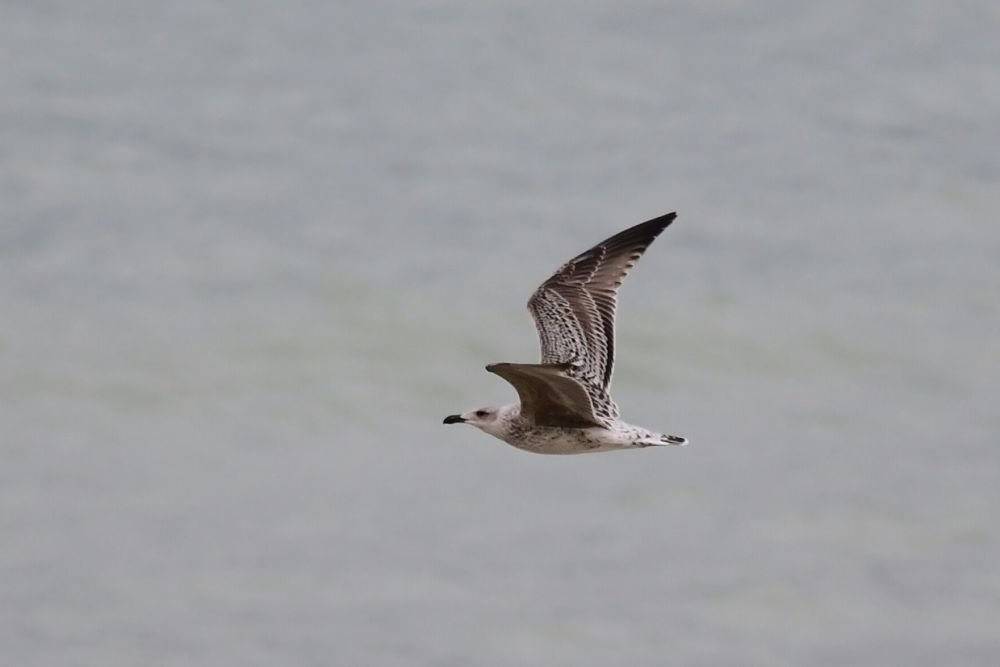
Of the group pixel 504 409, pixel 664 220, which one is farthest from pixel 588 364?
pixel 664 220

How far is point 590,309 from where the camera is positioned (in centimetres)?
1568

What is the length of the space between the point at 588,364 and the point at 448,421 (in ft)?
3.60

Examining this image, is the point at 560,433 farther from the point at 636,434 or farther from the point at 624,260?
the point at 624,260

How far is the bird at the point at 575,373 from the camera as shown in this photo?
14.0 meters

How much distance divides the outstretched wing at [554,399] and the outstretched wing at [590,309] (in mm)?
176

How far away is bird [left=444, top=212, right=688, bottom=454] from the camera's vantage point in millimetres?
14039

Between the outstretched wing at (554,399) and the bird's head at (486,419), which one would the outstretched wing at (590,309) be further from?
the bird's head at (486,419)

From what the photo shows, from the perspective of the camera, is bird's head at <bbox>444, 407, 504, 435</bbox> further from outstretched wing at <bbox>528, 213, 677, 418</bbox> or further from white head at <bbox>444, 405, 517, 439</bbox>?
outstretched wing at <bbox>528, 213, 677, 418</bbox>

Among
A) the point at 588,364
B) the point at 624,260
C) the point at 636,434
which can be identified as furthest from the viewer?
the point at 624,260

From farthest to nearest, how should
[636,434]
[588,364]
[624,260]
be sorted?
[624,260] < [588,364] < [636,434]

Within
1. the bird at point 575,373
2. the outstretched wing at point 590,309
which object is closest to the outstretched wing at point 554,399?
the bird at point 575,373

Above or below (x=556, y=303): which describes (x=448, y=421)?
below

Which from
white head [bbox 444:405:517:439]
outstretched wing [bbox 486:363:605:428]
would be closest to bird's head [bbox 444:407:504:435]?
white head [bbox 444:405:517:439]

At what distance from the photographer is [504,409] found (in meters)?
14.8
